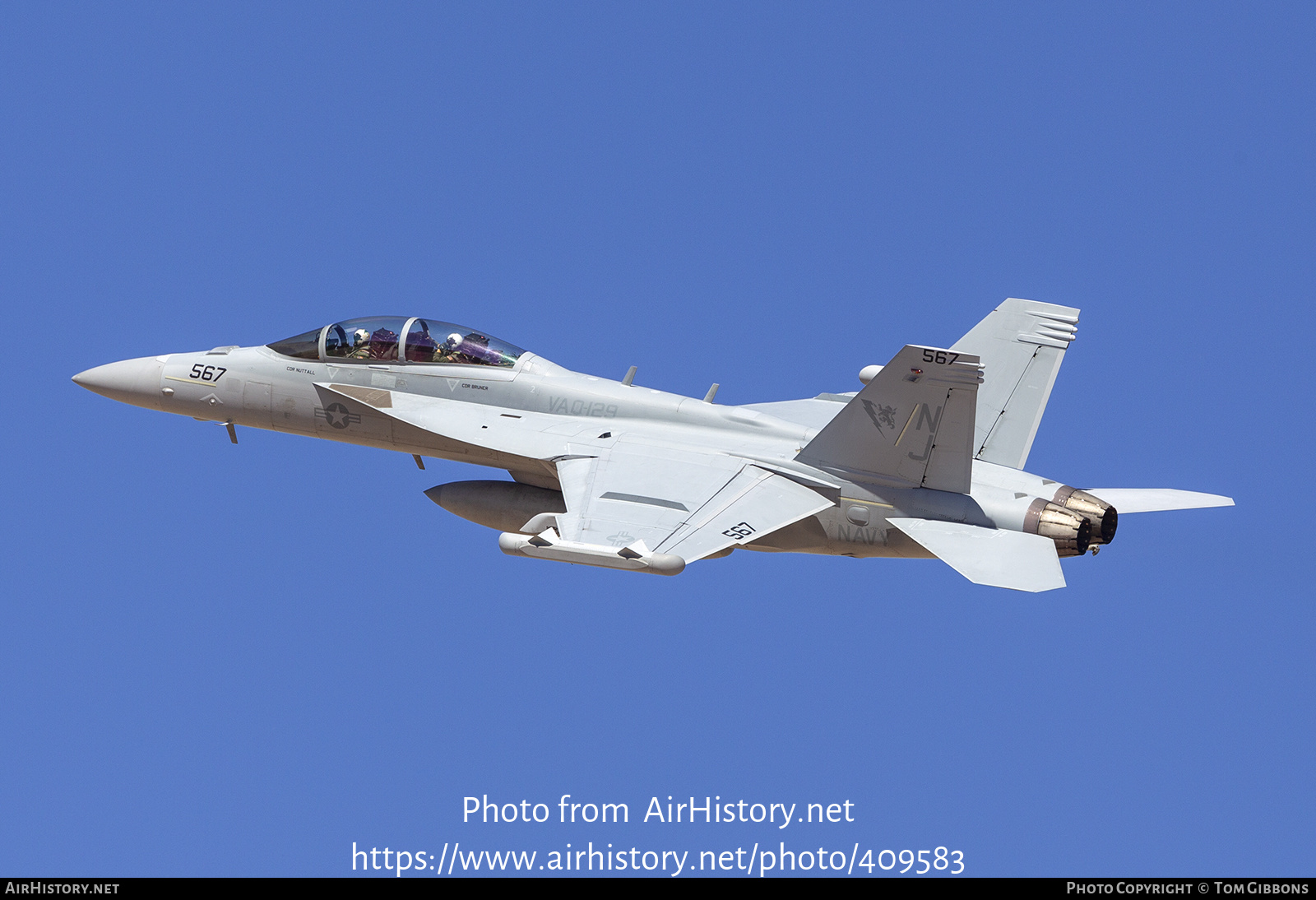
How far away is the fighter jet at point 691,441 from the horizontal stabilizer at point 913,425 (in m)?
0.02

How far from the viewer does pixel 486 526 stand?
2377 cm

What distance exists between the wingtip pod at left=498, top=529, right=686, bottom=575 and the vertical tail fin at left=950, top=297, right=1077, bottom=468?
5646mm

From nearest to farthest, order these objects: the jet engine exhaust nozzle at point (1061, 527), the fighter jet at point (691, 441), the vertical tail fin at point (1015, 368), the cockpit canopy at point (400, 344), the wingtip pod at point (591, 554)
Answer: the wingtip pod at point (591, 554) < the fighter jet at point (691, 441) < the jet engine exhaust nozzle at point (1061, 527) < the vertical tail fin at point (1015, 368) < the cockpit canopy at point (400, 344)

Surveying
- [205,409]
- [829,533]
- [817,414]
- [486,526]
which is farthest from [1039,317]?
[205,409]

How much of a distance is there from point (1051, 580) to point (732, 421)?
4883 mm

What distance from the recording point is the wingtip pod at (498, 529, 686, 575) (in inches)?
776

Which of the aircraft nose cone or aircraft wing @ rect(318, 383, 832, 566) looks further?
the aircraft nose cone

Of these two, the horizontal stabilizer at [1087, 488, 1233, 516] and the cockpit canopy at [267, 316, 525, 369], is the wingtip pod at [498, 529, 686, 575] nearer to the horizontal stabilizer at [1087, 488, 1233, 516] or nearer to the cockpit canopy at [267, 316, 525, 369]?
the cockpit canopy at [267, 316, 525, 369]

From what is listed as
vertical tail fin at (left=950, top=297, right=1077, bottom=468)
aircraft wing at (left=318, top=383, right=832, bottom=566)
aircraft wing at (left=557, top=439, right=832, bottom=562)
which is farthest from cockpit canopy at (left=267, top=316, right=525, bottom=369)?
vertical tail fin at (left=950, top=297, right=1077, bottom=468)

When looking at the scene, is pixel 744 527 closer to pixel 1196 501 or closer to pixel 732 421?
pixel 732 421

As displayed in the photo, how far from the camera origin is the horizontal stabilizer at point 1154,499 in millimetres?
22125

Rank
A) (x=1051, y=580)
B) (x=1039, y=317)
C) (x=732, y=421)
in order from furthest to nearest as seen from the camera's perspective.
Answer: (x=1039, y=317) < (x=732, y=421) < (x=1051, y=580)

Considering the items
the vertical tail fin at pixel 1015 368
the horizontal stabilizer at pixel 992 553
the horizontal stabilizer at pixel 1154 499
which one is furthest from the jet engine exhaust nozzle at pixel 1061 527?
the vertical tail fin at pixel 1015 368

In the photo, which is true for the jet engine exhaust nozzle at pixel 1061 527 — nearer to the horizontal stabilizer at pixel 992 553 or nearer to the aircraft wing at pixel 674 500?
the horizontal stabilizer at pixel 992 553
